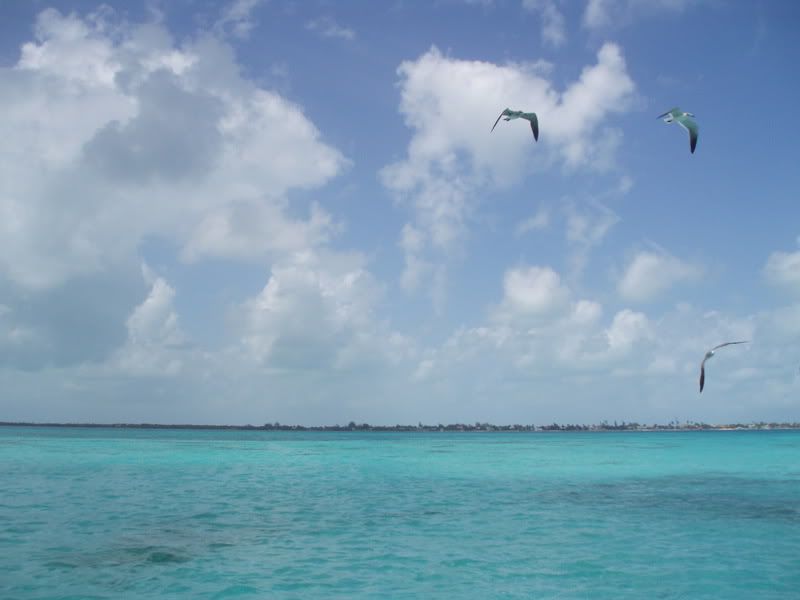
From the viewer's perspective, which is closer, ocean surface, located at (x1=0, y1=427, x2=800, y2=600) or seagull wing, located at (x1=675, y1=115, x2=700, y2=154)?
ocean surface, located at (x1=0, y1=427, x2=800, y2=600)

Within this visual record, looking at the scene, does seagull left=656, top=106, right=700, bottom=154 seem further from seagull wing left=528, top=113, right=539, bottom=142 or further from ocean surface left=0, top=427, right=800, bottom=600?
ocean surface left=0, top=427, right=800, bottom=600

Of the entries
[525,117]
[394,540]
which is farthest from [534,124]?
[394,540]

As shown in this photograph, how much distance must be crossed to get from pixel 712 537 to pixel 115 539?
1478 centimetres

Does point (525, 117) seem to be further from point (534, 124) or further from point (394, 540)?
point (394, 540)

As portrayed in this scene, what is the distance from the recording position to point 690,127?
15.2 metres

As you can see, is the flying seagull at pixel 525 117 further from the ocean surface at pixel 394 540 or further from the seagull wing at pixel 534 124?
the ocean surface at pixel 394 540

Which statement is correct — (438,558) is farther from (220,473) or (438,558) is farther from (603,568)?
(220,473)

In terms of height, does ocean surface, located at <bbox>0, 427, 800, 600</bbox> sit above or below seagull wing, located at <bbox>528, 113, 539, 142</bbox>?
below

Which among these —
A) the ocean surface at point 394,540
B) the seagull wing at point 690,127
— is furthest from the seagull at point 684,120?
the ocean surface at point 394,540

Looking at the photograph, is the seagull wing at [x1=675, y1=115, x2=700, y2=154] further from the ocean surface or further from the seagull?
the ocean surface

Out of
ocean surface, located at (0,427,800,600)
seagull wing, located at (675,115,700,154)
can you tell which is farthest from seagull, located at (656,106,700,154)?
ocean surface, located at (0,427,800,600)

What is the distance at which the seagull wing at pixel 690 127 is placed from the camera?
14905 mm

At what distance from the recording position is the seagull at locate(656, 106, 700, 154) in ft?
48.9

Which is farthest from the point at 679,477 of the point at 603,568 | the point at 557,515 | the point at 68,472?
the point at 68,472
